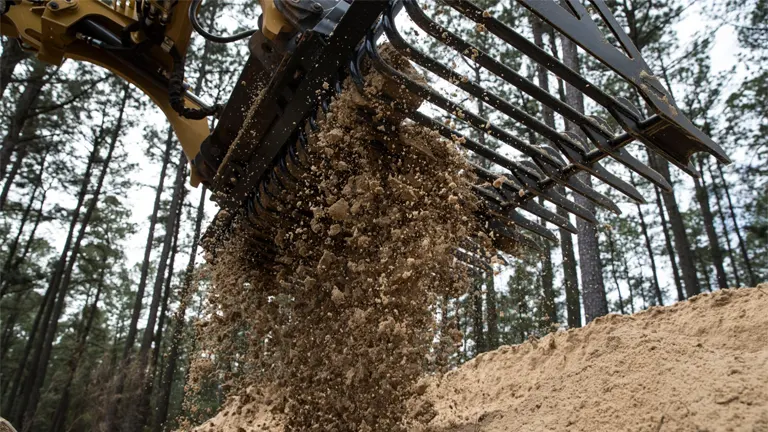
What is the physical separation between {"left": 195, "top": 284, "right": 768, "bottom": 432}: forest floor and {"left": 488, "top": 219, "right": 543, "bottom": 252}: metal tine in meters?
0.66

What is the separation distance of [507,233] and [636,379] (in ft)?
4.76

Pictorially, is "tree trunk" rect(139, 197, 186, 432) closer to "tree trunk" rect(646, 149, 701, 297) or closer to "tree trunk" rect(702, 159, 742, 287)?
"tree trunk" rect(646, 149, 701, 297)

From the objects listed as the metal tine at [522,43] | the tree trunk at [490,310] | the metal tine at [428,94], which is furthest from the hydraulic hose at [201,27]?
the tree trunk at [490,310]

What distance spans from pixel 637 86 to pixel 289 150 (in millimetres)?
1869

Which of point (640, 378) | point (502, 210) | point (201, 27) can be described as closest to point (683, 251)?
point (502, 210)

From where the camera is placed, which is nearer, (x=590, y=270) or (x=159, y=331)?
(x=590, y=270)

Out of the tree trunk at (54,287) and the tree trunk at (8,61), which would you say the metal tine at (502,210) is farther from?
the tree trunk at (54,287)

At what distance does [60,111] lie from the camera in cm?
1328

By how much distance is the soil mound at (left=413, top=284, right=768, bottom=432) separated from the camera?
2.16 m

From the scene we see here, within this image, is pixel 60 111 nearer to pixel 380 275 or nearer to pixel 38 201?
pixel 38 201

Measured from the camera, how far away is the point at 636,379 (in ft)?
8.38

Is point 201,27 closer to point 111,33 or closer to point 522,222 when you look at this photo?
point 111,33

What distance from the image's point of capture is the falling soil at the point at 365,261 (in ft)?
8.32

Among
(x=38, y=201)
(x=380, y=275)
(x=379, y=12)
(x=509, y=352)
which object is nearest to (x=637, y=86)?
(x=379, y=12)
